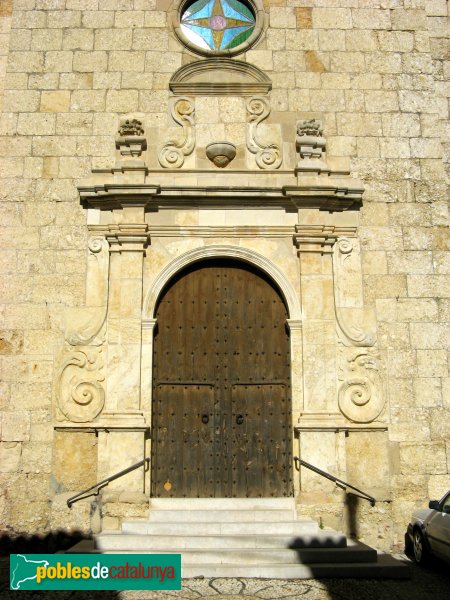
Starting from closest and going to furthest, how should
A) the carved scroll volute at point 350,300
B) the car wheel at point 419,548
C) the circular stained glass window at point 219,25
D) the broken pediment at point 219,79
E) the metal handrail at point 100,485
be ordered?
the car wheel at point 419,548, the metal handrail at point 100,485, the carved scroll volute at point 350,300, the broken pediment at point 219,79, the circular stained glass window at point 219,25

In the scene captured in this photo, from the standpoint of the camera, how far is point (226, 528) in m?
6.93

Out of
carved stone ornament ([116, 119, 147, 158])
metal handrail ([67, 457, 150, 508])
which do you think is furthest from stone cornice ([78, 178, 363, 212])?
Answer: metal handrail ([67, 457, 150, 508])

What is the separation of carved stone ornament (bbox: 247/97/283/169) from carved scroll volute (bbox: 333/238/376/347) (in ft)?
4.37

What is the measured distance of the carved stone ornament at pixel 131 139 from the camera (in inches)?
331

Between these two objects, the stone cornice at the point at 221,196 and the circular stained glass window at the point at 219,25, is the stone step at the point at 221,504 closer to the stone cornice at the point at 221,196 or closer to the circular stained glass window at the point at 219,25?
the stone cornice at the point at 221,196

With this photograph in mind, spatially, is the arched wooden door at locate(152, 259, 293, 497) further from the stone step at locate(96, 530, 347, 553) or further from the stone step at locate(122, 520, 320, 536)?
the stone step at locate(96, 530, 347, 553)

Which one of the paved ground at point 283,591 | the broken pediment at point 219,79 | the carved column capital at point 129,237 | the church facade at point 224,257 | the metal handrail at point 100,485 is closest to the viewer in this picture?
the paved ground at point 283,591

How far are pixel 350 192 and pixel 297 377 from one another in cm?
235

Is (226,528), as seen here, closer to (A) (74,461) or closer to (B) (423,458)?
(A) (74,461)

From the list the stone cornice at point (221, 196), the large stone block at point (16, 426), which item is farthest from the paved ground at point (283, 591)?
the stone cornice at point (221, 196)

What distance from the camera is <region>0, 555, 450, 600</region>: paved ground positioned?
560 cm

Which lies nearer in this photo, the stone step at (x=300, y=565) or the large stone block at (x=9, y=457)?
the stone step at (x=300, y=565)

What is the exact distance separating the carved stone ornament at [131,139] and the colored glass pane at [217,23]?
1.47 metres

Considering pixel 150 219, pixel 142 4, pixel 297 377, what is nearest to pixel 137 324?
pixel 150 219
